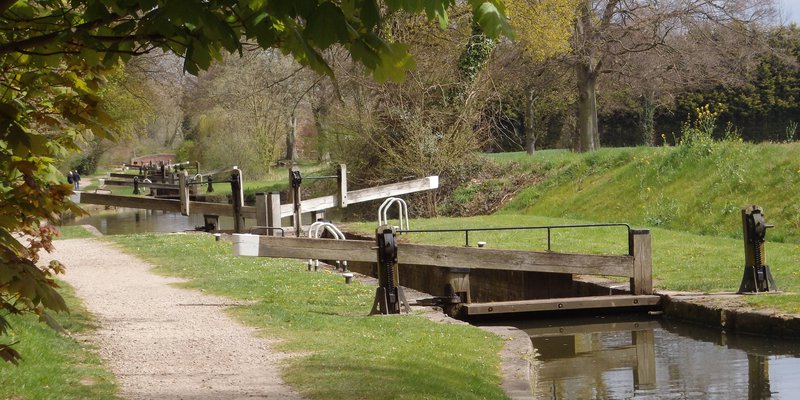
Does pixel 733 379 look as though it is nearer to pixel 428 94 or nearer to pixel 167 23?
pixel 167 23

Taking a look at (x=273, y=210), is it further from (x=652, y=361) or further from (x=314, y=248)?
(x=652, y=361)

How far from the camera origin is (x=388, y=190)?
979 inches

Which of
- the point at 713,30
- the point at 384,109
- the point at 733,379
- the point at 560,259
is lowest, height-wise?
the point at 733,379

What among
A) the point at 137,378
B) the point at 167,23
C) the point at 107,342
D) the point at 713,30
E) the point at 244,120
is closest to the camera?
the point at 167,23

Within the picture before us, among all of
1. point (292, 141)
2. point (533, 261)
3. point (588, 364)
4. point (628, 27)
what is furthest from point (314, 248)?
point (292, 141)

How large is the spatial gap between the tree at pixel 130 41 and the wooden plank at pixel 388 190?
59.1 ft

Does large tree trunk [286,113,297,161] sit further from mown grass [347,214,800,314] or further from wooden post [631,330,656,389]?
wooden post [631,330,656,389]

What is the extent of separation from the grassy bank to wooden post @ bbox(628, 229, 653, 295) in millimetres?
5856

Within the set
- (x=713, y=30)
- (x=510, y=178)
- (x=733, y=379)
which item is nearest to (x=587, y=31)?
(x=713, y=30)

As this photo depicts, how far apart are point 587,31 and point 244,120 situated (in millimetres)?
22984

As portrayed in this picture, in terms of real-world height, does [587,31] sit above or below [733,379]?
above

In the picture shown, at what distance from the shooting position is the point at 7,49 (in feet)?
12.9

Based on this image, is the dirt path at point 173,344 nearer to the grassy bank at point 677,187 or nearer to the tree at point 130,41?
the tree at point 130,41

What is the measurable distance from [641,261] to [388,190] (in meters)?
11.6
